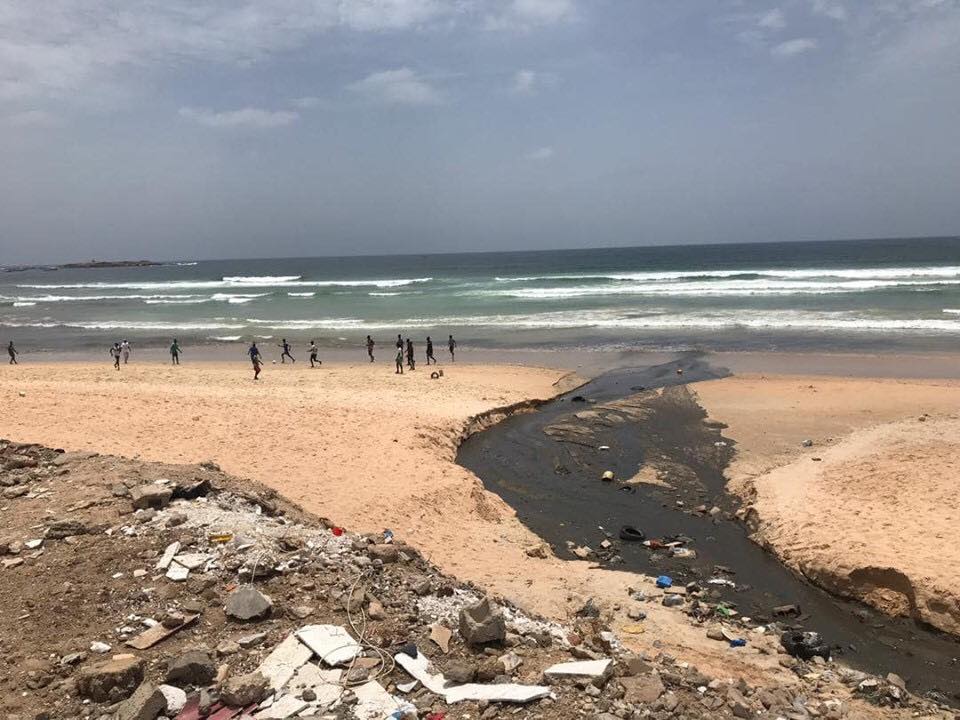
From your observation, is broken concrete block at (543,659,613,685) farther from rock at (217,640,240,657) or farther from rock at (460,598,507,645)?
rock at (217,640,240,657)

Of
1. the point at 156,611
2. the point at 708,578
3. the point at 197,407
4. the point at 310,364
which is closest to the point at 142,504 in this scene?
the point at 156,611

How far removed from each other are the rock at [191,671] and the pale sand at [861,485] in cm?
760

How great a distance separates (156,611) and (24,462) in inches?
185

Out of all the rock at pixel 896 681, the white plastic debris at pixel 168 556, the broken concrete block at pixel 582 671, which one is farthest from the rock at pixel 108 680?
the rock at pixel 896 681

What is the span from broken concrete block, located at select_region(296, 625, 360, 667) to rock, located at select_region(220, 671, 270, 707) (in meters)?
0.48

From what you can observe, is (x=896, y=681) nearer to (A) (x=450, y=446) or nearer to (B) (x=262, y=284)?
(A) (x=450, y=446)

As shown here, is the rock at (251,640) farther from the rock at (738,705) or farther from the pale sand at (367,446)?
the rock at (738,705)

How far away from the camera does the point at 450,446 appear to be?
14.4m

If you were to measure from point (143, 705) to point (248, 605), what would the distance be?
1.24m

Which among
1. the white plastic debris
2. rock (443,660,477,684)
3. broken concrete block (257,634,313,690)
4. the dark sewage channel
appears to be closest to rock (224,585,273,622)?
broken concrete block (257,634,313,690)

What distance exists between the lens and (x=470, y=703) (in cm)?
457

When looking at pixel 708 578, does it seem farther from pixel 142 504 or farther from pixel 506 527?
pixel 142 504

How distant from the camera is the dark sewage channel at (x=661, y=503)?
23.9 feet

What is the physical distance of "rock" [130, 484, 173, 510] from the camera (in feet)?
23.5
